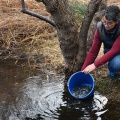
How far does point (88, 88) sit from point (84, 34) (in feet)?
2.38

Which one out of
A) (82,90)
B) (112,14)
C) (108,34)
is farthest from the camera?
(82,90)

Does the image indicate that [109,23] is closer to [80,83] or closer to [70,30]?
[70,30]

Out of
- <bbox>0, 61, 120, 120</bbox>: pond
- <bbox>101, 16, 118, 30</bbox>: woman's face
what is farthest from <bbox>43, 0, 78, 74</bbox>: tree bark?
<bbox>101, 16, 118, 30</bbox>: woman's face

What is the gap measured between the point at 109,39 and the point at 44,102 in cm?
108

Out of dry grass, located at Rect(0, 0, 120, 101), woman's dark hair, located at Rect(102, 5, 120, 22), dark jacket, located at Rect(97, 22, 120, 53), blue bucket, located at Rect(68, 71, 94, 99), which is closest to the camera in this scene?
woman's dark hair, located at Rect(102, 5, 120, 22)

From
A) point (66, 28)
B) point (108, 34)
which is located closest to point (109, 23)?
point (108, 34)

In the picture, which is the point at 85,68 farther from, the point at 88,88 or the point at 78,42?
the point at 78,42

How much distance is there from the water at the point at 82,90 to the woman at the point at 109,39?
1.11 feet

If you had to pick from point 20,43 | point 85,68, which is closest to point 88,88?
point 85,68

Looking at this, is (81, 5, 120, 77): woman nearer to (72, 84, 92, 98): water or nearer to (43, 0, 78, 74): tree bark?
(72, 84, 92, 98): water

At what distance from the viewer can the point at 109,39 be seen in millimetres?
3844

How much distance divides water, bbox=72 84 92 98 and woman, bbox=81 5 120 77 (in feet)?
1.11

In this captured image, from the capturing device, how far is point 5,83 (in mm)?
4469

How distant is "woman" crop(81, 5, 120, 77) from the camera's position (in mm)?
3516
